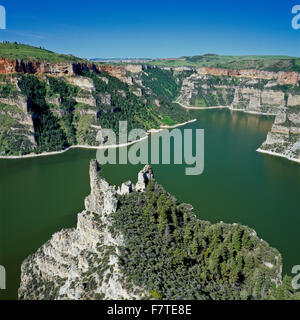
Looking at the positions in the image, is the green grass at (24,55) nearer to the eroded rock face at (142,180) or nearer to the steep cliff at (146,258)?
the eroded rock face at (142,180)

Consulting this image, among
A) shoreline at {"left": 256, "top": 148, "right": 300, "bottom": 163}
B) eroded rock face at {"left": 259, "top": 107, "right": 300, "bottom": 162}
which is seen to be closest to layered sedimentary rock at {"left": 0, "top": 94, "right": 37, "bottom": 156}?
shoreline at {"left": 256, "top": 148, "right": 300, "bottom": 163}

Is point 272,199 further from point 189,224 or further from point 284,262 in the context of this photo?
point 189,224

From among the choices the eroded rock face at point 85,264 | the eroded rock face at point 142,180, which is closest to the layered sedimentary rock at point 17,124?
the eroded rock face at point 85,264

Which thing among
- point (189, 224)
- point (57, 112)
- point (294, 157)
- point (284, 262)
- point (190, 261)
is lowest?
point (284, 262)

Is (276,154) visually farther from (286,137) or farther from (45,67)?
(45,67)

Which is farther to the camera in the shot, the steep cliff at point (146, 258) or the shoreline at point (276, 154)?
the shoreline at point (276, 154)

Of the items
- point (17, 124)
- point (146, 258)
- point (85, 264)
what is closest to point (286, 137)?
point (146, 258)
